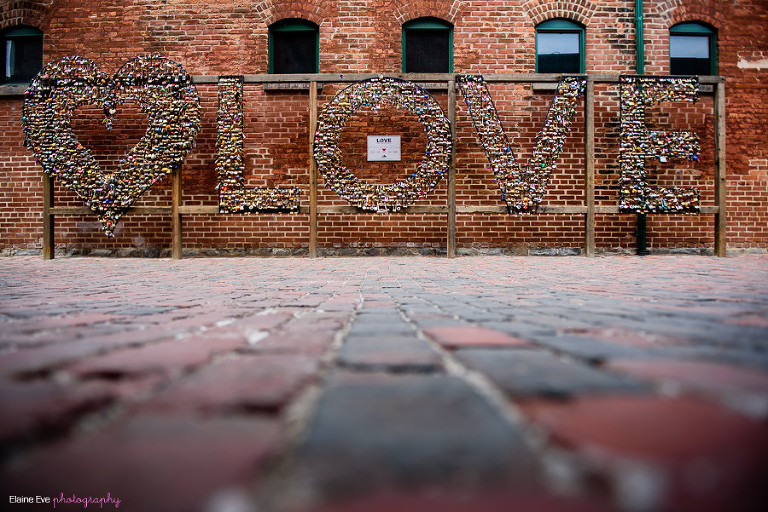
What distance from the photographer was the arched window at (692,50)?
7961mm

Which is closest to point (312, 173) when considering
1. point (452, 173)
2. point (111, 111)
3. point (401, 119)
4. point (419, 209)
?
point (419, 209)

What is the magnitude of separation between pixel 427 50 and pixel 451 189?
2811mm

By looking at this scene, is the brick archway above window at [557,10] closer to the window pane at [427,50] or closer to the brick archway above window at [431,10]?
the brick archway above window at [431,10]

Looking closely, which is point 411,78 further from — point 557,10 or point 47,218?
point 47,218

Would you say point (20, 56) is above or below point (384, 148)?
above

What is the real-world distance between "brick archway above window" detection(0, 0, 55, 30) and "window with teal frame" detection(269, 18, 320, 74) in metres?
4.11

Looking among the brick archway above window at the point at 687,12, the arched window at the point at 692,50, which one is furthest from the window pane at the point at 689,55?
the brick archway above window at the point at 687,12

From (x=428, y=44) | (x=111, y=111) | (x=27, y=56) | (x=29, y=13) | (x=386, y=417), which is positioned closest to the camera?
(x=386, y=417)

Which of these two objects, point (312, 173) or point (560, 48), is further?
point (560, 48)

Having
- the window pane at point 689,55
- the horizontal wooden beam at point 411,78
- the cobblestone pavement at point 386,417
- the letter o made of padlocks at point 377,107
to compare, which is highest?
the window pane at point 689,55

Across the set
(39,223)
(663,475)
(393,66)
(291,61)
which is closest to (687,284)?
(663,475)

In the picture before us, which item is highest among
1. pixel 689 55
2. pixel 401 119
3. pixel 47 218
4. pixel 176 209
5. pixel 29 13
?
pixel 29 13

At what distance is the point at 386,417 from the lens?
0.65 m

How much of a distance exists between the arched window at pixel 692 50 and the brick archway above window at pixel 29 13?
1118 centimetres
